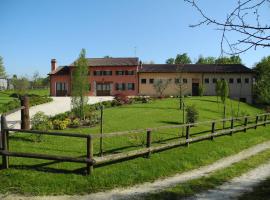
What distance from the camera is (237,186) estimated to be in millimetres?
10453

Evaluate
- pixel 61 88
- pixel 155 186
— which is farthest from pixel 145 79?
pixel 155 186

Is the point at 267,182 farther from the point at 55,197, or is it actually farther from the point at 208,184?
the point at 55,197

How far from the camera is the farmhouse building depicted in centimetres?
5247

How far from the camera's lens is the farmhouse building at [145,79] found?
5247cm

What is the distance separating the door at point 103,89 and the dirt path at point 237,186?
42.1m

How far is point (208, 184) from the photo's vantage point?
10430 mm

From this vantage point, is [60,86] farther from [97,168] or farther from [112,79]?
[97,168]

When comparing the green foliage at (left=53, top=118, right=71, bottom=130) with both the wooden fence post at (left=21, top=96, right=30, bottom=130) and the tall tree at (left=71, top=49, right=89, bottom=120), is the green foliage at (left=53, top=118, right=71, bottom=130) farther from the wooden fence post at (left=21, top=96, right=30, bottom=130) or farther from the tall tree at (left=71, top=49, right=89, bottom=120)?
the wooden fence post at (left=21, top=96, right=30, bottom=130)

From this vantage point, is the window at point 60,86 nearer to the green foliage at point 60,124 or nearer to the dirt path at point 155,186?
the green foliage at point 60,124

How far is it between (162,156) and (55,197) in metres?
5.36

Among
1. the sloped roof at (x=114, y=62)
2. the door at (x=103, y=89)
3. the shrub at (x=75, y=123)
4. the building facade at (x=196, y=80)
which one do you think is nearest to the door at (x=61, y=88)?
the sloped roof at (x=114, y=62)

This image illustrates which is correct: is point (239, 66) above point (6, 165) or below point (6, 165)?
above

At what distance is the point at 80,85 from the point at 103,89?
33458 millimetres

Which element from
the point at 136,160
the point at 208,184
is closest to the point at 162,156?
the point at 136,160
